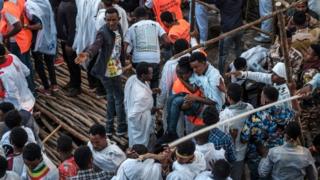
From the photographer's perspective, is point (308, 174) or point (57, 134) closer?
point (308, 174)

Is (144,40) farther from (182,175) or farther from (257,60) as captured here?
(182,175)

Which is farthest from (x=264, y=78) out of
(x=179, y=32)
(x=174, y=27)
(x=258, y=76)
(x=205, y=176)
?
(x=205, y=176)

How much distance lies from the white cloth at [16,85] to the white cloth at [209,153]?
8.16 feet

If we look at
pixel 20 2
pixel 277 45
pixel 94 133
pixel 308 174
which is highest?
pixel 20 2

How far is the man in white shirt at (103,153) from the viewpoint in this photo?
6.48 m

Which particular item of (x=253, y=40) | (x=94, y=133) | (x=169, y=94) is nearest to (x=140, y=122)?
(x=169, y=94)

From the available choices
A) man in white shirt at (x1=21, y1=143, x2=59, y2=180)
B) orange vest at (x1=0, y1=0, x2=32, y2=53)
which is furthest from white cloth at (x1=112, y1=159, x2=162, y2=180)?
orange vest at (x1=0, y1=0, x2=32, y2=53)

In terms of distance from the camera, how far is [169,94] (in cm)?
774

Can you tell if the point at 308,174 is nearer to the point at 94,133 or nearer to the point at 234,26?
the point at 94,133

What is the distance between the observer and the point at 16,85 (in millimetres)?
7727

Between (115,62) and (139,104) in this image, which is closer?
(139,104)

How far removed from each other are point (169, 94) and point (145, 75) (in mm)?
495

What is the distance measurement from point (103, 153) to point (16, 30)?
262cm

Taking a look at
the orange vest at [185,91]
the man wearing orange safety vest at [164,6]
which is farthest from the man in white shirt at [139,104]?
the man wearing orange safety vest at [164,6]
